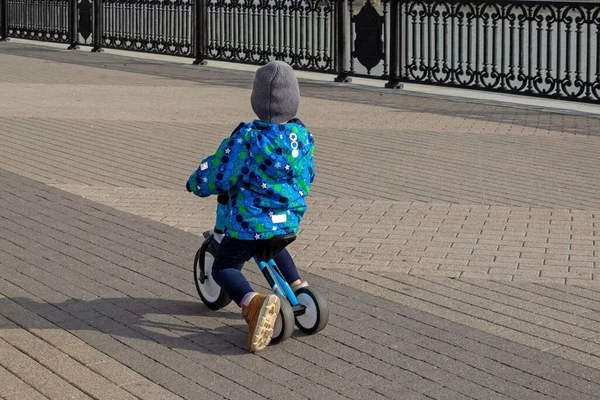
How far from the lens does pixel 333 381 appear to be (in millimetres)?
5020

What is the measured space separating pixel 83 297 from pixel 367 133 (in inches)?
247

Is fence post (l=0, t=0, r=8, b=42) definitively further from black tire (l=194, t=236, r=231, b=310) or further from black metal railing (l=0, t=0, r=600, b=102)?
black tire (l=194, t=236, r=231, b=310)

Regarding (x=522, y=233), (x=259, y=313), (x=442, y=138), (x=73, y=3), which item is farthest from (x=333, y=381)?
(x=73, y=3)

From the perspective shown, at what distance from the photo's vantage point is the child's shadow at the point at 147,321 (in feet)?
18.3

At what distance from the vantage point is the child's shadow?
557cm

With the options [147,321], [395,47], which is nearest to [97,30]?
[395,47]

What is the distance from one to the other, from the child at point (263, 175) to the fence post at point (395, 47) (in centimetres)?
1047

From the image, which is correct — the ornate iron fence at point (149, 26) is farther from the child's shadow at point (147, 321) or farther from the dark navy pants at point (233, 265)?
the dark navy pants at point (233, 265)

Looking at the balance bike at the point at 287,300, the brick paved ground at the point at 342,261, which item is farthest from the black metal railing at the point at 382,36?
the balance bike at the point at 287,300

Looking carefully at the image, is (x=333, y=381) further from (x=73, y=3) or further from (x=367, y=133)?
(x=73, y=3)

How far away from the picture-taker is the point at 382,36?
1639 cm

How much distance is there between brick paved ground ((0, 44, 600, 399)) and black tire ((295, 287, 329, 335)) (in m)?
0.07

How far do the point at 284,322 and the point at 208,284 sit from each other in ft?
2.29

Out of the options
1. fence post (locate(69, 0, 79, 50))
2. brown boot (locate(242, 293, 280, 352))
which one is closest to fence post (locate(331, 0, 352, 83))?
fence post (locate(69, 0, 79, 50))
